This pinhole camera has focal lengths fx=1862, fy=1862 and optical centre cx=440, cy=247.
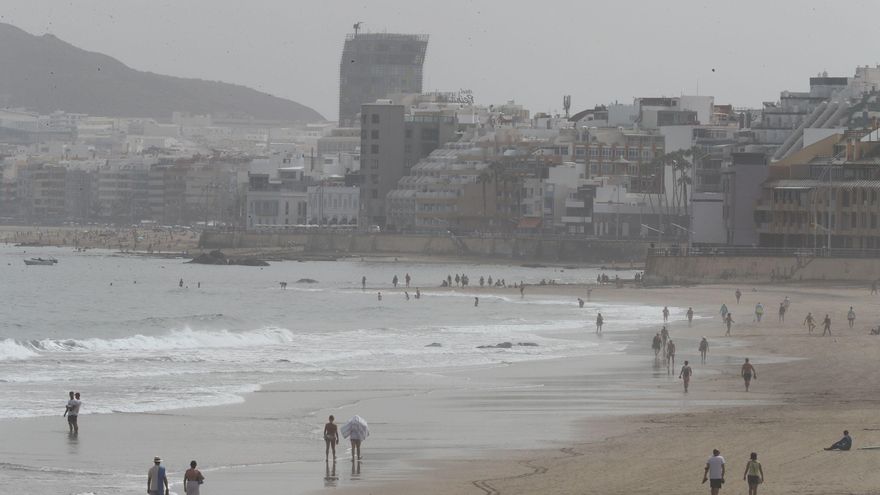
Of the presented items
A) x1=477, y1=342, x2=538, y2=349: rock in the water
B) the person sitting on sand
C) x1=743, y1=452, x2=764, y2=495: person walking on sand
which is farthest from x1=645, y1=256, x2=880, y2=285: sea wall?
x1=743, y1=452, x2=764, y2=495: person walking on sand

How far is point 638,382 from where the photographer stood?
138ft

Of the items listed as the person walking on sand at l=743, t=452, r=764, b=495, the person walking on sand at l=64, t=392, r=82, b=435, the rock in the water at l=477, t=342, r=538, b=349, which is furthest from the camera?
the rock in the water at l=477, t=342, r=538, b=349

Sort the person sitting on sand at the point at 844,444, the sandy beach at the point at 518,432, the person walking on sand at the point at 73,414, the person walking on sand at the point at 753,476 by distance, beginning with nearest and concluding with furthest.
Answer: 1. the person walking on sand at the point at 753,476
2. the sandy beach at the point at 518,432
3. the person sitting on sand at the point at 844,444
4. the person walking on sand at the point at 73,414

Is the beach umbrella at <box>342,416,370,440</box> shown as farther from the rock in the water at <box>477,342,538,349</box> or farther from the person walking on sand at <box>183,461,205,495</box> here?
the rock in the water at <box>477,342,538,349</box>

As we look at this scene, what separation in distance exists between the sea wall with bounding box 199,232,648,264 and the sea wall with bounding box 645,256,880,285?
113 feet

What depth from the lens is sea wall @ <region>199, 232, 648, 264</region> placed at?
129m

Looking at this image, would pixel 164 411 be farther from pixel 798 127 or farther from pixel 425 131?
pixel 425 131

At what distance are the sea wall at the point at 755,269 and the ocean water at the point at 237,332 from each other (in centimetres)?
707

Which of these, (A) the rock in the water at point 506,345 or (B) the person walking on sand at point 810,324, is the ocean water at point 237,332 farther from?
(B) the person walking on sand at point 810,324

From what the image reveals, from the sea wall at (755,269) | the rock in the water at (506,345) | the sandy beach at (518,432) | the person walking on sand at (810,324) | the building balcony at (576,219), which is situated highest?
the building balcony at (576,219)

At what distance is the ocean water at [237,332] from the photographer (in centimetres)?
4153

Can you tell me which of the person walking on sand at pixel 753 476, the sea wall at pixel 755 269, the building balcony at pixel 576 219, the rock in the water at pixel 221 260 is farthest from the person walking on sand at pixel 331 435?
the building balcony at pixel 576 219

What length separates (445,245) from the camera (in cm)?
13850

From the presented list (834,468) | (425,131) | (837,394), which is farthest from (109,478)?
(425,131)
